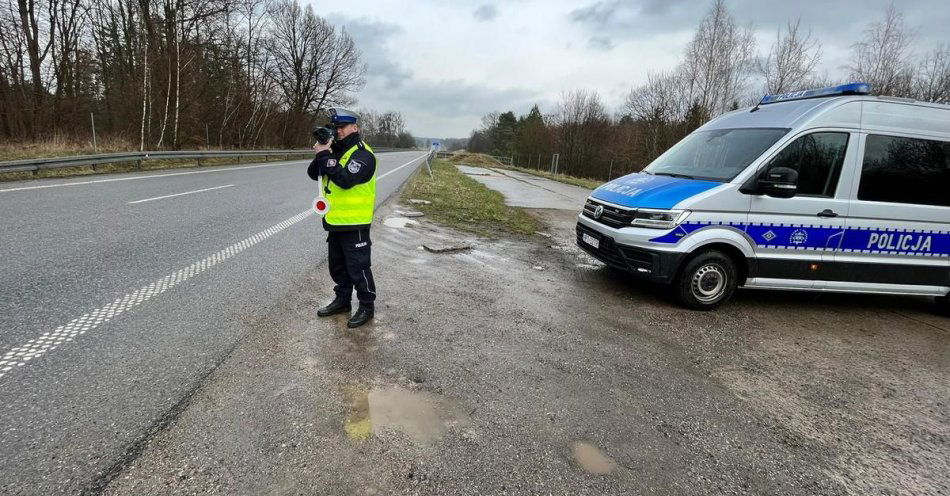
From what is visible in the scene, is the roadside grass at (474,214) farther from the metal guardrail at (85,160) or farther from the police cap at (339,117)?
the metal guardrail at (85,160)

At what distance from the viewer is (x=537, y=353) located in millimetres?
3625

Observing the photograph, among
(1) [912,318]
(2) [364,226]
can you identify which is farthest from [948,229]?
(2) [364,226]

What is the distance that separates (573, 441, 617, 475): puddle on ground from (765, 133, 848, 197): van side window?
4091mm

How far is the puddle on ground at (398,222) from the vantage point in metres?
8.70

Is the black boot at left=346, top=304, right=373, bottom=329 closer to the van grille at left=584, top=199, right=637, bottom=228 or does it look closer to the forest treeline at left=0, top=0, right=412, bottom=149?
the van grille at left=584, top=199, right=637, bottom=228

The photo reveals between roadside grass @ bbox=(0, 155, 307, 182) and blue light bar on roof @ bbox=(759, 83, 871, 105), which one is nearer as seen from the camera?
blue light bar on roof @ bbox=(759, 83, 871, 105)

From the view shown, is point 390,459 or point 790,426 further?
point 790,426

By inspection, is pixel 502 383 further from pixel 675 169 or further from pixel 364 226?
pixel 675 169

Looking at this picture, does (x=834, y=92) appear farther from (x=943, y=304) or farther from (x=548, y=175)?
(x=548, y=175)

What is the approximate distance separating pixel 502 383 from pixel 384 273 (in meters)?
2.81

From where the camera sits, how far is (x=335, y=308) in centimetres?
410

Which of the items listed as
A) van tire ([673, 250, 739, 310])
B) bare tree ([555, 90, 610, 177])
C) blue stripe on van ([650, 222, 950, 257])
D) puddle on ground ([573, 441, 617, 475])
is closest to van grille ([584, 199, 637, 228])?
blue stripe on van ([650, 222, 950, 257])

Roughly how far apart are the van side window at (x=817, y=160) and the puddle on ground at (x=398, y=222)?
6123 mm

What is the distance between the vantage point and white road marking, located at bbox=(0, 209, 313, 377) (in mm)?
2887
